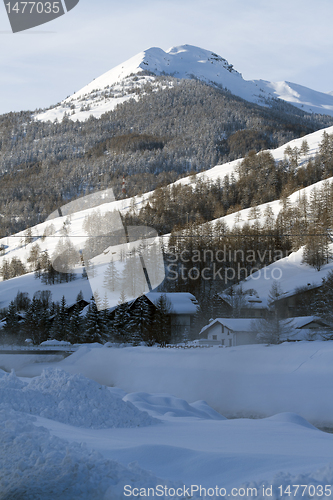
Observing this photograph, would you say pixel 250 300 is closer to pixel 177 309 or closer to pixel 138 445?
pixel 177 309

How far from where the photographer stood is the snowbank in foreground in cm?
1555

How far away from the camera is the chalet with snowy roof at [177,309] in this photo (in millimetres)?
32781

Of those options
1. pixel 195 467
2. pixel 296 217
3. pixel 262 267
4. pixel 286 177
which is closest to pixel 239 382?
pixel 195 467

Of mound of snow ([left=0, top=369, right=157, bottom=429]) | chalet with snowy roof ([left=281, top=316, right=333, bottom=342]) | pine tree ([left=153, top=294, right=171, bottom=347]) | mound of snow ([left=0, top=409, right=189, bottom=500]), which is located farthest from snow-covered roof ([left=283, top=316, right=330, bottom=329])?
mound of snow ([left=0, top=409, right=189, bottom=500])

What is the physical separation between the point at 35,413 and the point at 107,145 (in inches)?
4909

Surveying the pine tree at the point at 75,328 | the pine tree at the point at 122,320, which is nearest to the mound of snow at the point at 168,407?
the pine tree at the point at 122,320

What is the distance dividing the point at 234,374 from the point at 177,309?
553 inches

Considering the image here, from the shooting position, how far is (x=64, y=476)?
3.08 meters

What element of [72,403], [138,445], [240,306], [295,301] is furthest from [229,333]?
[138,445]

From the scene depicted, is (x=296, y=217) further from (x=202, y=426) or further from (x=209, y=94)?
(x=209, y=94)

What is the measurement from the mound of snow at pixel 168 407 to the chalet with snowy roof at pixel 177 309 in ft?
75.5

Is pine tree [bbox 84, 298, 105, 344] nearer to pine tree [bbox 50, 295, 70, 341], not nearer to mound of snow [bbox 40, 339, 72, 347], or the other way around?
mound of snow [bbox 40, 339, 72, 347]

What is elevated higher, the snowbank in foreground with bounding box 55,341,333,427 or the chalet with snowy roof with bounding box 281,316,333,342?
the snowbank in foreground with bounding box 55,341,333,427

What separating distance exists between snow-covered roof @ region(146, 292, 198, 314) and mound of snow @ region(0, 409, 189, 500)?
2967 centimetres
